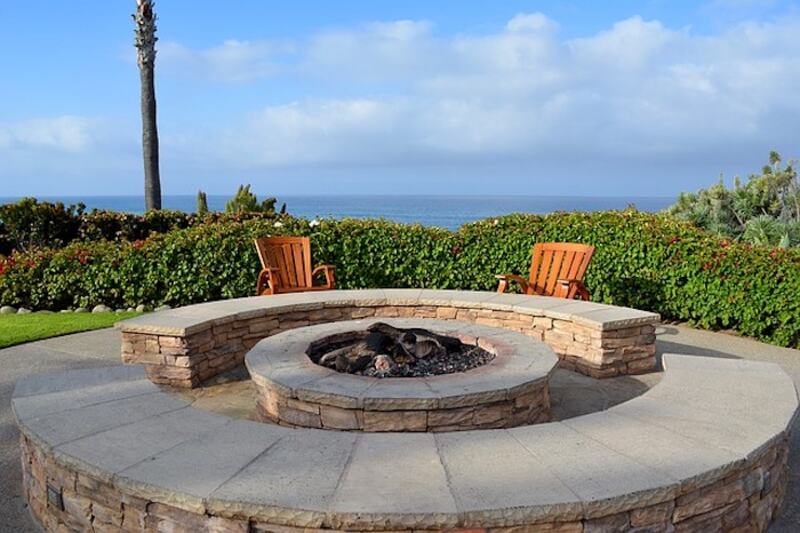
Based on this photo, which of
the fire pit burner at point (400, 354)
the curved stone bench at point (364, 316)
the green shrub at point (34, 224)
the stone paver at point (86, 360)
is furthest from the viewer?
the green shrub at point (34, 224)

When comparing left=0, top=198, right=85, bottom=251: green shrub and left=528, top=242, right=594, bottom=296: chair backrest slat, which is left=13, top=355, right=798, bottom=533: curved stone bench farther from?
left=0, top=198, right=85, bottom=251: green shrub

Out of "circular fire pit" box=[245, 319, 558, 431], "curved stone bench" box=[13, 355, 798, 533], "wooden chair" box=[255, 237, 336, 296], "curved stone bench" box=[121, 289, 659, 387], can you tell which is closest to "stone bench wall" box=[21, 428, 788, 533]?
"curved stone bench" box=[13, 355, 798, 533]

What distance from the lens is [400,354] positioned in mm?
4125

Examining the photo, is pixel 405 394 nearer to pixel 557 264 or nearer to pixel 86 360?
pixel 86 360

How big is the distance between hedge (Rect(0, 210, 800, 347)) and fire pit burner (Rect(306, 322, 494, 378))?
356 centimetres

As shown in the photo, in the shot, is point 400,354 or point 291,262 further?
point 291,262

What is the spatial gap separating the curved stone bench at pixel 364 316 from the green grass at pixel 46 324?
87.1 inches

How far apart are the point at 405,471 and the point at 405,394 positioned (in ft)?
3.20

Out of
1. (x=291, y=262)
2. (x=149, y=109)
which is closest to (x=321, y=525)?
(x=291, y=262)

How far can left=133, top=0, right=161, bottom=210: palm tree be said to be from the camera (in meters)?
13.7

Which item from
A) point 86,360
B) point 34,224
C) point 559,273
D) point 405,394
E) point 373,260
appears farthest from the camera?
point 34,224

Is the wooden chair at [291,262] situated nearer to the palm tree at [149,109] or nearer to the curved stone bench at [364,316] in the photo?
the curved stone bench at [364,316]

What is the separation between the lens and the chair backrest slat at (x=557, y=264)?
6457 mm

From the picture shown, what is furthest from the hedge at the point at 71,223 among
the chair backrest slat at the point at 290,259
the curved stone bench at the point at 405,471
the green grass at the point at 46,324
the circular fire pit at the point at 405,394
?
the curved stone bench at the point at 405,471
